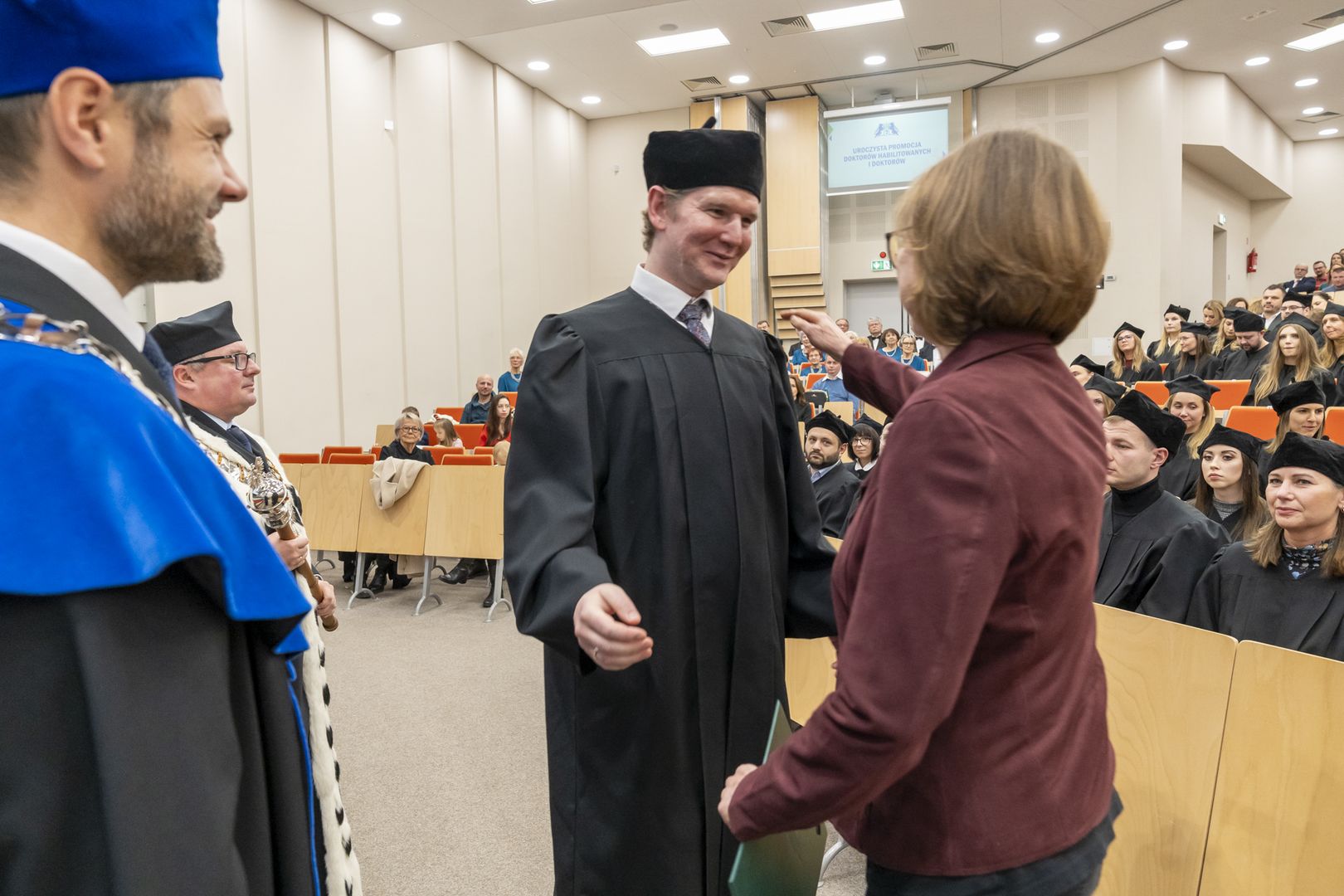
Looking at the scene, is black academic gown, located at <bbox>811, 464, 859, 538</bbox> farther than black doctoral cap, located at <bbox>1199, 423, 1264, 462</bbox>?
Yes

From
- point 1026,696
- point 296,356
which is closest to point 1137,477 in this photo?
point 1026,696

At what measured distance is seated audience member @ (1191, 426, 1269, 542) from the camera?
4160 mm

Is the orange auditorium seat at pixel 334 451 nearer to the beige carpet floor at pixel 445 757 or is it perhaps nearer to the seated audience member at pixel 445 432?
the seated audience member at pixel 445 432

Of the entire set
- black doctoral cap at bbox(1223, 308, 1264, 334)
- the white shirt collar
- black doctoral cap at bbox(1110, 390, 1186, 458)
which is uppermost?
black doctoral cap at bbox(1223, 308, 1264, 334)

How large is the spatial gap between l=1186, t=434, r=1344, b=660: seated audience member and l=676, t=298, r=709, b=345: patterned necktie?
2.32 meters

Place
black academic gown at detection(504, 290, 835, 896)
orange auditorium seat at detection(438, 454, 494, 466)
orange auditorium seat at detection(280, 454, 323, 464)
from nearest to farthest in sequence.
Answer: black academic gown at detection(504, 290, 835, 896), orange auditorium seat at detection(438, 454, 494, 466), orange auditorium seat at detection(280, 454, 323, 464)

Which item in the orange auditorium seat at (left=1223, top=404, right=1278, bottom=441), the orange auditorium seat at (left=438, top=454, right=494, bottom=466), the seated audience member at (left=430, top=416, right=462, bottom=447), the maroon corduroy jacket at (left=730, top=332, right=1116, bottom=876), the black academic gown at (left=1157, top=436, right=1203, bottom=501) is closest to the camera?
the maroon corduroy jacket at (left=730, top=332, right=1116, bottom=876)

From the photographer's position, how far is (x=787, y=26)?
13109 millimetres

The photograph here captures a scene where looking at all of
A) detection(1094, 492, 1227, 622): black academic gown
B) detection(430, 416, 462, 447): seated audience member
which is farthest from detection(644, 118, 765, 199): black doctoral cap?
detection(430, 416, 462, 447): seated audience member

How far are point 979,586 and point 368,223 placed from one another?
11758 mm

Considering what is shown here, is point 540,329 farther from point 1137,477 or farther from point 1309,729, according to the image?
point 1137,477

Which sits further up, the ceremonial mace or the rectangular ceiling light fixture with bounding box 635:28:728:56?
the rectangular ceiling light fixture with bounding box 635:28:728:56

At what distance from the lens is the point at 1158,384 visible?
340 inches

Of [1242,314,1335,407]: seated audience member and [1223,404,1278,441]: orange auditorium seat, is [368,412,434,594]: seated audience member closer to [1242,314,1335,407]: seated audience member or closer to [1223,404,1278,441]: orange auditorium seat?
[1223,404,1278,441]: orange auditorium seat
